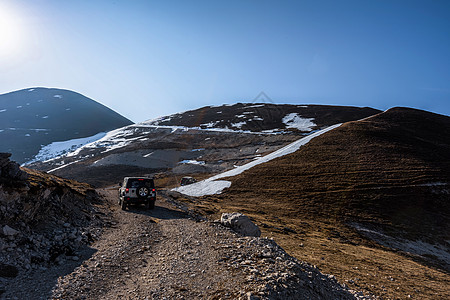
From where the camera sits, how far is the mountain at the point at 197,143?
272 feet

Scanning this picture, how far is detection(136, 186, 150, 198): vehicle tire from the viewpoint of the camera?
21906 mm

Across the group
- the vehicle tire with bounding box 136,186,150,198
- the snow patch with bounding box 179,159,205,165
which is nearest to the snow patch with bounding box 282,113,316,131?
the snow patch with bounding box 179,159,205,165

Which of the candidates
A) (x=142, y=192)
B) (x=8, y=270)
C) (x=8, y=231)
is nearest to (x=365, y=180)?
(x=142, y=192)

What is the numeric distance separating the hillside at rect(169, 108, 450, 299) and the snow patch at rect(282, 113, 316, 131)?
55330mm

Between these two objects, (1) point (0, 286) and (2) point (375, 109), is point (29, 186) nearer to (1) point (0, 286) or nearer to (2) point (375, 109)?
(1) point (0, 286)

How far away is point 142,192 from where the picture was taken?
72.2 ft

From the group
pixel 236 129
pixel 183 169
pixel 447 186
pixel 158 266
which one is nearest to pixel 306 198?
pixel 447 186

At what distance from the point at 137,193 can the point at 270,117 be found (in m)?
132

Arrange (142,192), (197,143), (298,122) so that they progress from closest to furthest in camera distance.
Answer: (142,192)
(197,143)
(298,122)

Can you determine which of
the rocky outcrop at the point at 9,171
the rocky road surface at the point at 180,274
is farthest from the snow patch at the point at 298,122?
the rocky outcrop at the point at 9,171

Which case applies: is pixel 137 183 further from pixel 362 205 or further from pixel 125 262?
pixel 362 205

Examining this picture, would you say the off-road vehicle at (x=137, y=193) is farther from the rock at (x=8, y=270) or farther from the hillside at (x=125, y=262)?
the rock at (x=8, y=270)

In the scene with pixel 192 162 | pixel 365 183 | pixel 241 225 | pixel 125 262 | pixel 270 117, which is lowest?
pixel 192 162

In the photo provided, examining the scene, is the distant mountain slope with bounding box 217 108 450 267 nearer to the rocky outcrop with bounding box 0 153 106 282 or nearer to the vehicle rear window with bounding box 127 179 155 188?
the vehicle rear window with bounding box 127 179 155 188
